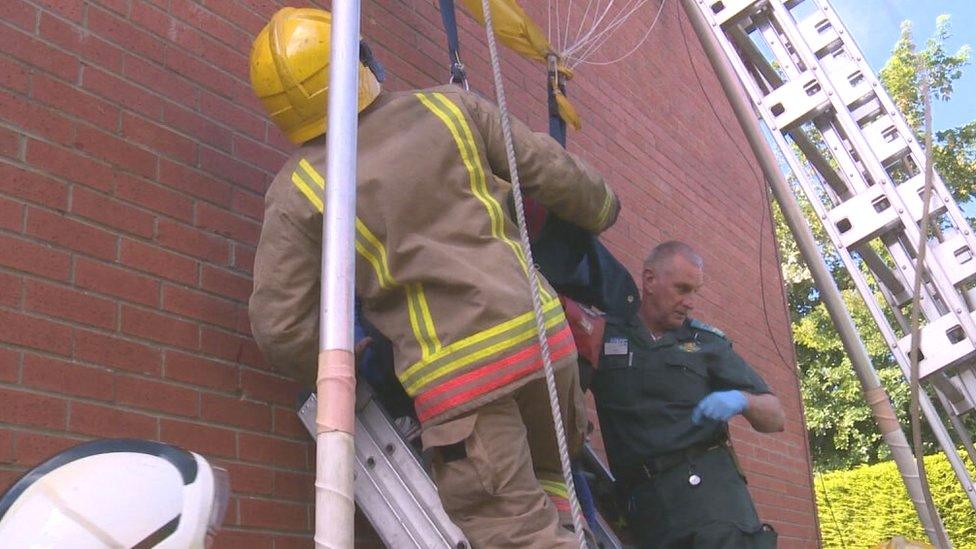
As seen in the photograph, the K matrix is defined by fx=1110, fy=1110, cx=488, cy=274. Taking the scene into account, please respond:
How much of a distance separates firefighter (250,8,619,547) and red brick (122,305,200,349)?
27 centimetres

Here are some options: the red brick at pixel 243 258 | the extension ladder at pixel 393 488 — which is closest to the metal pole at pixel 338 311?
the extension ladder at pixel 393 488

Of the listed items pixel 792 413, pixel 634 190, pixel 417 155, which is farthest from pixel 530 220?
pixel 792 413

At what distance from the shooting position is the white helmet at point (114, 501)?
1.75 meters

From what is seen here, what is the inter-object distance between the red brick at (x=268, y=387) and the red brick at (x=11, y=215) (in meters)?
0.76

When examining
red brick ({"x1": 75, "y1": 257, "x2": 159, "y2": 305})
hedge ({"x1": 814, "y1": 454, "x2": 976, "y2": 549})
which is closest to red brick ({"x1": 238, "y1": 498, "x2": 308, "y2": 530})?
red brick ({"x1": 75, "y1": 257, "x2": 159, "y2": 305})

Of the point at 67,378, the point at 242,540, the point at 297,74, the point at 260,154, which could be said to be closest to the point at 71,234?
the point at 67,378

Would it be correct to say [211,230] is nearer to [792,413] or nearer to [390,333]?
[390,333]

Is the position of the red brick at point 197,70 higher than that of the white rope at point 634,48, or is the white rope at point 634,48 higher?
the white rope at point 634,48

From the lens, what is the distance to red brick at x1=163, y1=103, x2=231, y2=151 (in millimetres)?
3148

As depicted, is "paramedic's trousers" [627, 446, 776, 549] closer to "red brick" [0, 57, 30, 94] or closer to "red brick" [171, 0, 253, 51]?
"red brick" [171, 0, 253, 51]

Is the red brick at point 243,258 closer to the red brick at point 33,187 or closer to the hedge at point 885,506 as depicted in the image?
the red brick at point 33,187

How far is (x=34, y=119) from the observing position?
2.75m

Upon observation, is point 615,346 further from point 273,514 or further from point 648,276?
point 273,514

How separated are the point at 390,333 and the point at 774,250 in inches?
206
